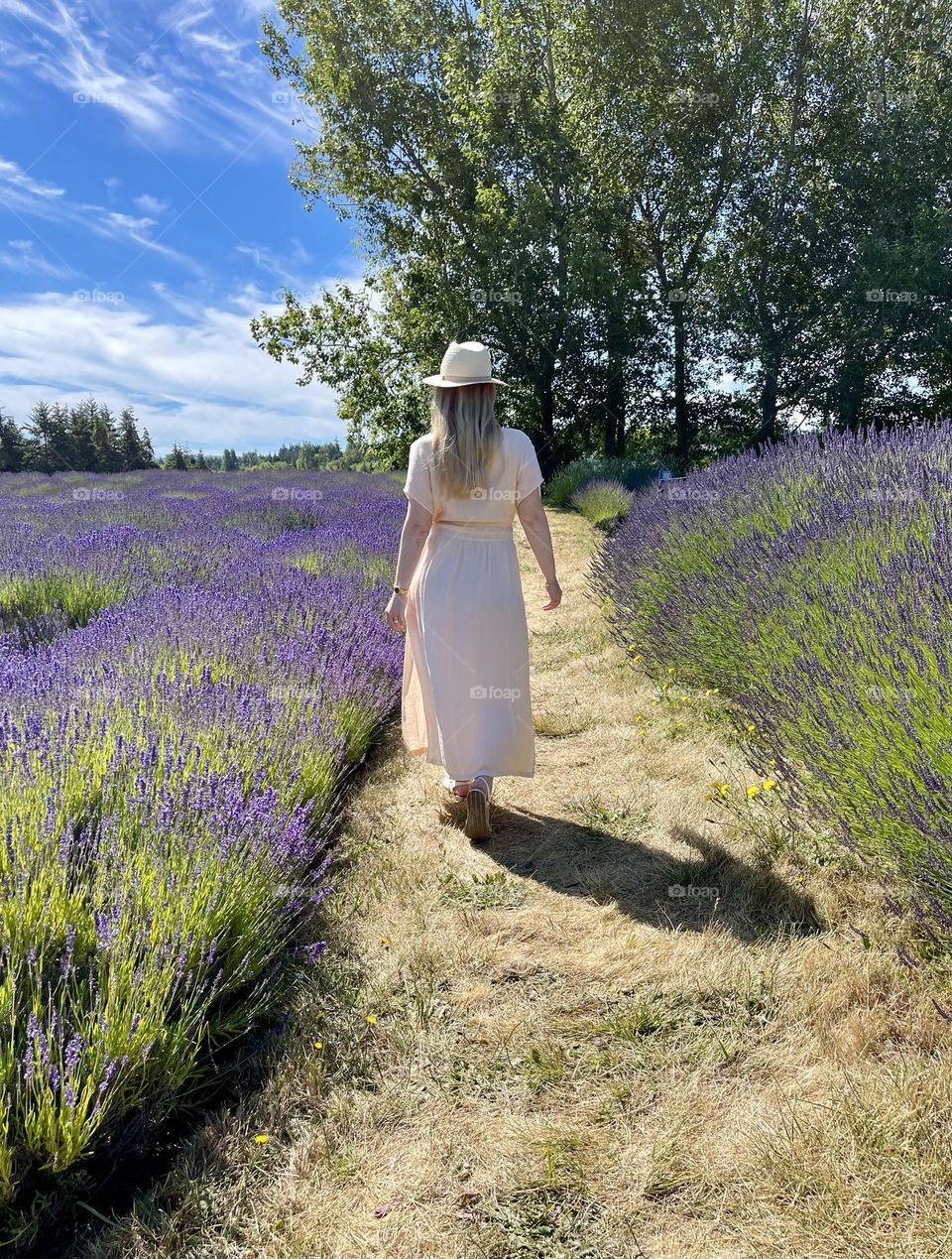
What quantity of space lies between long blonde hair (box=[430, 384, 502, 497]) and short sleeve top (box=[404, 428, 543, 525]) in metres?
0.03

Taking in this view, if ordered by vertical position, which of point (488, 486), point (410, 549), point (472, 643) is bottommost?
point (472, 643)

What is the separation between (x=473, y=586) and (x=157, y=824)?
1.41 m

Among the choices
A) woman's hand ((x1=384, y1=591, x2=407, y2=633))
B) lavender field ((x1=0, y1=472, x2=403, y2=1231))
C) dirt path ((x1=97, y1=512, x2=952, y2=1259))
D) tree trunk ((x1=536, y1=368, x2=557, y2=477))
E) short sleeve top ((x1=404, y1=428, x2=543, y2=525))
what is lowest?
dirt path ((x1=97, y1=512, x2=952, y2=1259))

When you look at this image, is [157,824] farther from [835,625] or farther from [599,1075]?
[835,625]

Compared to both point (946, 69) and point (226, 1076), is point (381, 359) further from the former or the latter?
point (226, 1076)

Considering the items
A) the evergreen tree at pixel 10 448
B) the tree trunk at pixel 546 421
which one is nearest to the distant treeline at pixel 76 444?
the evergreen tree at pixel 10 448

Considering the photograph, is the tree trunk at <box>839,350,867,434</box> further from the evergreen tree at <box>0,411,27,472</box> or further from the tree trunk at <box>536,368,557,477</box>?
the evergreen tree at <box>0,411,27,472</box>

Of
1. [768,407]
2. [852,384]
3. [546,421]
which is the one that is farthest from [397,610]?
[768,407]

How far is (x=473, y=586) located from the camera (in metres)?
2.83

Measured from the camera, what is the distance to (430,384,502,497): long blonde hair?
2666 millimetres

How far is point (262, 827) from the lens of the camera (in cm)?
209

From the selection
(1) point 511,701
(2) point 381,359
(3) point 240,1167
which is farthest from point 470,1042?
(2) point 381,359

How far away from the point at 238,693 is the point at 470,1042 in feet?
5.17

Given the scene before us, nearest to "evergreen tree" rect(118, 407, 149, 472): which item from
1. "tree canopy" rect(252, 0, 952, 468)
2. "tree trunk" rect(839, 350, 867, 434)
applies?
"tree canopy" rect(252, 0, 952, 468)
